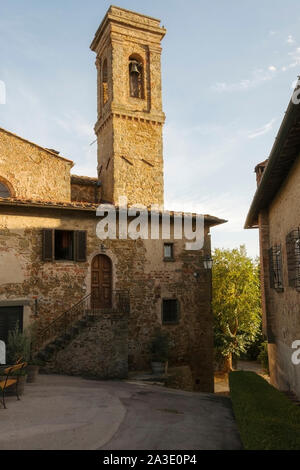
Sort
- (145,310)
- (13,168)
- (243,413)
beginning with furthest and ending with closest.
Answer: (13,168)
(145,310)
(243,413)

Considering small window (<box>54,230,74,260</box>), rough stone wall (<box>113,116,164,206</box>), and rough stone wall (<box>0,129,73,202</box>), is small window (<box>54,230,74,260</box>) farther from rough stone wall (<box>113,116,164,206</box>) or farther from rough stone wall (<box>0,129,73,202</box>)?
rough stone wall (<box>113,116,164,206</box>)

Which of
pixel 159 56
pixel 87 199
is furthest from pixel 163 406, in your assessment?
pixel 159 56

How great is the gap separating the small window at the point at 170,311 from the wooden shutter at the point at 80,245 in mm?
3779

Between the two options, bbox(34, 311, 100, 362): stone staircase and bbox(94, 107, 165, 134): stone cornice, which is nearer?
bbox(34, 311, 100, 362): stone staircase

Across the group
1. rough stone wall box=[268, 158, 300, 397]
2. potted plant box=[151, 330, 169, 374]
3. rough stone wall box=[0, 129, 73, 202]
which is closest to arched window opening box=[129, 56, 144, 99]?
rough stone wall box=[0, 129, 73, 202]

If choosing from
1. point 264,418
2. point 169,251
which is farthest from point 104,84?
point 264,418

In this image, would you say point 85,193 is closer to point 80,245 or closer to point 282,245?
point 80,245

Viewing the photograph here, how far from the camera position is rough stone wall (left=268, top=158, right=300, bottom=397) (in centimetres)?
875

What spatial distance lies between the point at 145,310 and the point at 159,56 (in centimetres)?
1733

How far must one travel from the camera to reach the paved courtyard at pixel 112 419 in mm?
6434

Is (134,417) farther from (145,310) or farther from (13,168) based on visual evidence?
(13,168)

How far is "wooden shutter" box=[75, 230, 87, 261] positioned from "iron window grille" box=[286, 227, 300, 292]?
807cm

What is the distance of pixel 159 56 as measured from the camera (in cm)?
2541

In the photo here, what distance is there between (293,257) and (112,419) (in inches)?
201
